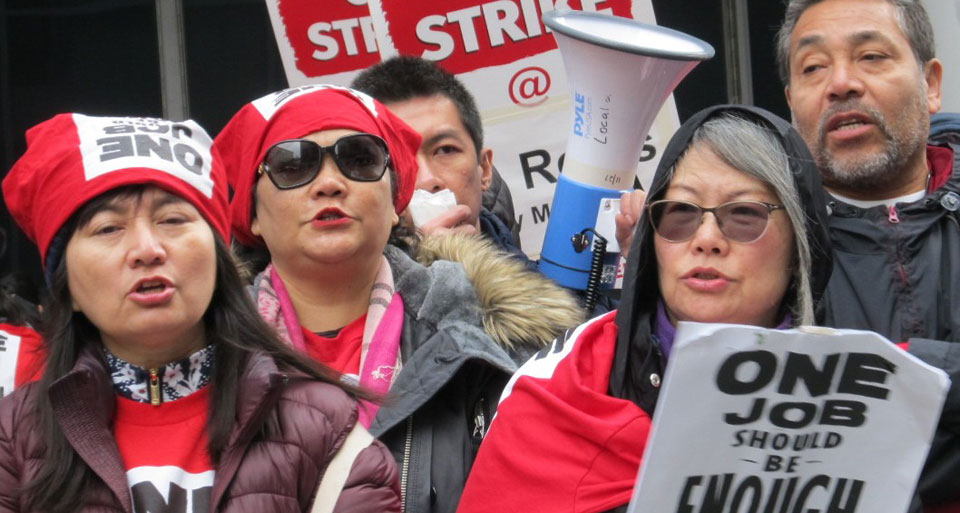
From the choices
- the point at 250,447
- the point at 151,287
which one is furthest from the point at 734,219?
the point at 151,287

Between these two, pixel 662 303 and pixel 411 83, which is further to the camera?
pixel 411 83

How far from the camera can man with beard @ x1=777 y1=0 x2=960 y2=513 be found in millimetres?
2770

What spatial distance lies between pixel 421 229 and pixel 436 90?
535 millimetres

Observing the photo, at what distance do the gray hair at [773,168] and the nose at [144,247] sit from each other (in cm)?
100

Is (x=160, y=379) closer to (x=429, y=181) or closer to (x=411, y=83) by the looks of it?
(x=429, y=181)

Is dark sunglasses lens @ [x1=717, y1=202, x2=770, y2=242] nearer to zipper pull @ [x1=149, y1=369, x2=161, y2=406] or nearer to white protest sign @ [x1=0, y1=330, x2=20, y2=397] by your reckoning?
zipper pull @ [x1=149, y1=369, x2=161, y2=406]

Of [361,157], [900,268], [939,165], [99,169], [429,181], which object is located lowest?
[900,268]

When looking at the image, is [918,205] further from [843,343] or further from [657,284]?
[843,343]

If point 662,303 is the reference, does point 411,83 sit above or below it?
above

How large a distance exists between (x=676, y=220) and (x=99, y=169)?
108cm

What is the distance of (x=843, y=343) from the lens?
6.77 ft

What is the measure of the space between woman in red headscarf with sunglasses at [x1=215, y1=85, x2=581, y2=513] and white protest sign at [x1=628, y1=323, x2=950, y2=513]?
74cm

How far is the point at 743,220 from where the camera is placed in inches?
99.3

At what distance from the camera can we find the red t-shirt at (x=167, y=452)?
7.81ft
